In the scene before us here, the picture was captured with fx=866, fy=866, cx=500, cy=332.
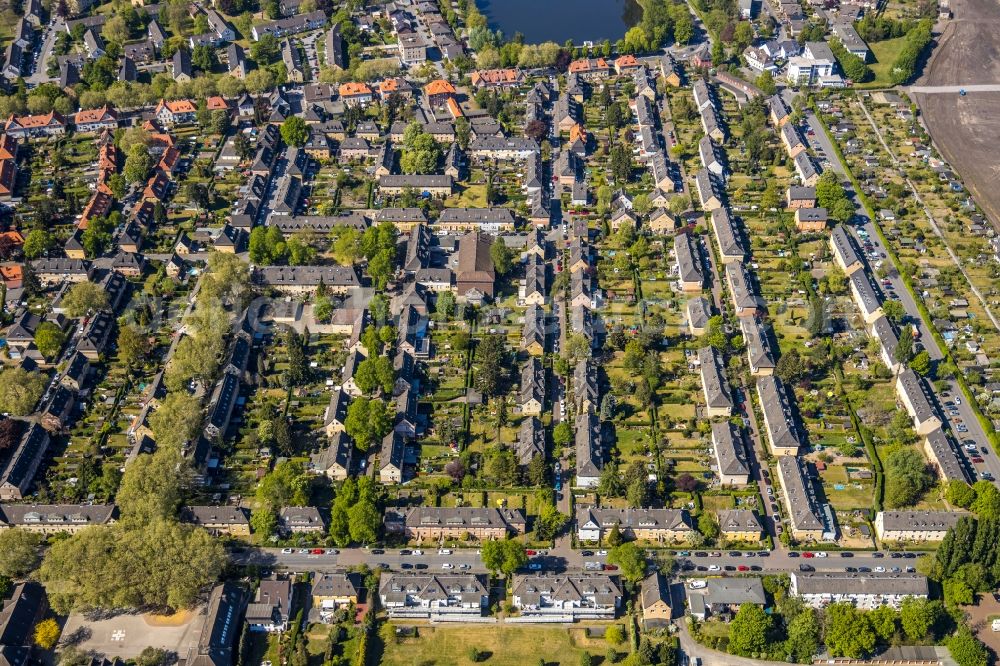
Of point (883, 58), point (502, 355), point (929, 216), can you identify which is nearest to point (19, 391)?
point (502, 355)

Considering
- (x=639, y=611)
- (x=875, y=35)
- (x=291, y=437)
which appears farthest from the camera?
(x=875, y=35)

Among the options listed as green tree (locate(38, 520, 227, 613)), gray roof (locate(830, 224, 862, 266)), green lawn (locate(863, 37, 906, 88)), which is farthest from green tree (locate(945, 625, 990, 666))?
green lawn (locate(863, 37, 906, 88))

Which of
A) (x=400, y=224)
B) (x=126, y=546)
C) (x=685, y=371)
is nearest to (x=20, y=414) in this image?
(x=126, y=546)

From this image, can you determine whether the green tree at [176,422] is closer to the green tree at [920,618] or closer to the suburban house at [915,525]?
the suburban house at [915,525]

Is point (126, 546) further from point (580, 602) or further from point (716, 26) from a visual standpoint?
point (716, 26)

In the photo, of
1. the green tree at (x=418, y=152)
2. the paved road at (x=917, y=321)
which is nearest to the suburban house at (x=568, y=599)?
the paved road at (x=917, y=321)
